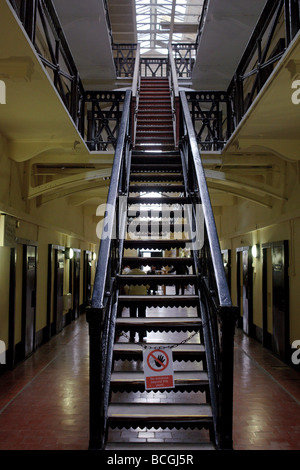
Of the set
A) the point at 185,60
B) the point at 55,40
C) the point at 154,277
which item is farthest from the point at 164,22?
the point at 154,277

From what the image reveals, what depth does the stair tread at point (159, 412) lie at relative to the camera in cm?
244

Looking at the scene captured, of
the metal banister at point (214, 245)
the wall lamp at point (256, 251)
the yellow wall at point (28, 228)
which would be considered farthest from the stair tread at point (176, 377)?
the wall lamp at point (256, 251)

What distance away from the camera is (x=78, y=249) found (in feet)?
36.0

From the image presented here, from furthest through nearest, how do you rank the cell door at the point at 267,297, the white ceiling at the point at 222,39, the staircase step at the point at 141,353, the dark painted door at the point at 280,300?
the white ceiling at the point at 222,39
the cell door at the point at 267,297
the dark painted door at the point at 280,300
the staircase step at the point at 141,353

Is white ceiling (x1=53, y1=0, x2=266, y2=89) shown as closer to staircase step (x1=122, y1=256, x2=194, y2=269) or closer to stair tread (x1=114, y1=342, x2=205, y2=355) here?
staircase step (x1=122, y1=256, x2=194, y2=269)

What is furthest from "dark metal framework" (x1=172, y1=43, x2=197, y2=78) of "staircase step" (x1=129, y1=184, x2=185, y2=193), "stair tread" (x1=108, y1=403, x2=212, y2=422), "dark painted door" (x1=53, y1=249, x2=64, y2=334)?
"stair tread" (x1=108, y1=403, x2=212, y2=422)

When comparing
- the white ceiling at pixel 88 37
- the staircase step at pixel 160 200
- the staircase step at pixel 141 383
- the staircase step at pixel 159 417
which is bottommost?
the staircase step at pixel 159 417

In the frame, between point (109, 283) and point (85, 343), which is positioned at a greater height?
point (109, 283)

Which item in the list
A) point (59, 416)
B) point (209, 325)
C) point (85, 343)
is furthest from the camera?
point (85, 343)

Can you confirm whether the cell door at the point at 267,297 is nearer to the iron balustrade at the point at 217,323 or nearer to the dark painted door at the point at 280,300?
the dark painted door at the point at 280,300

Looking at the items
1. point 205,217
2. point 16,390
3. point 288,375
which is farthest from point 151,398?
point 205,217

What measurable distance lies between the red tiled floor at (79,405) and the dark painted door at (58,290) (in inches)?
61.2

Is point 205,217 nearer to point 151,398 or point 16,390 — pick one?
point 151,398

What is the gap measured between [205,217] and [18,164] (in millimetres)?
4303
